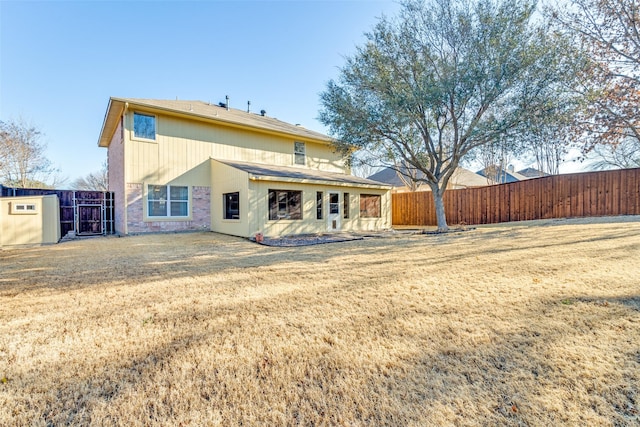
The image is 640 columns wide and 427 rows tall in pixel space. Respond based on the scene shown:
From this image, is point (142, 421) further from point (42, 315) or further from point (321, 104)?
point (321, 104)

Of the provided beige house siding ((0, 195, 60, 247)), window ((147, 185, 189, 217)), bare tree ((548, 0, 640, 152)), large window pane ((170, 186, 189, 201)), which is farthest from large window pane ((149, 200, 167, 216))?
bare tree ((548, 0, 640, 152))

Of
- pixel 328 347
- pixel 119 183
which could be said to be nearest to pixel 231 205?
pixel 119 183

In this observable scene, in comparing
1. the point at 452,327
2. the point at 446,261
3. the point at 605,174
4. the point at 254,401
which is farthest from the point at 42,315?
the point at 605,174

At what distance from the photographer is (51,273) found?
538 centimetres

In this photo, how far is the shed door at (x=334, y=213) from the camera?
1355 centimetres

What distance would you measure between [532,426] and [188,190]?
1395 cm

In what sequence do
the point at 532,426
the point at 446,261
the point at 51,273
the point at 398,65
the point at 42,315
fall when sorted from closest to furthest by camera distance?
1. the point at 532,426
2. the point at 42,315
3. the point at 51,273
4. the point at 446,261
5. the point at 398,65

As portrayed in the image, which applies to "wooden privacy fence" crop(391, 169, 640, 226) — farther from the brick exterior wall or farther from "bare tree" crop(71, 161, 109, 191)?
"bare tree" crop(71, 161, 109, 191)

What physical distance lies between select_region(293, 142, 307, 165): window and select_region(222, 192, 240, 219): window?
5.38 metres

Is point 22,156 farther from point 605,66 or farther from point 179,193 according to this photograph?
point 605,66

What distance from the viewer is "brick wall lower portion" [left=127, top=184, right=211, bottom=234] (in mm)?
11938

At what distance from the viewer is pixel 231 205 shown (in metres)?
12.4

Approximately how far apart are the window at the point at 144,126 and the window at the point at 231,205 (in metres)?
4.13

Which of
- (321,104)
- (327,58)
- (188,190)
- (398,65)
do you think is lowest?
(188,190)
